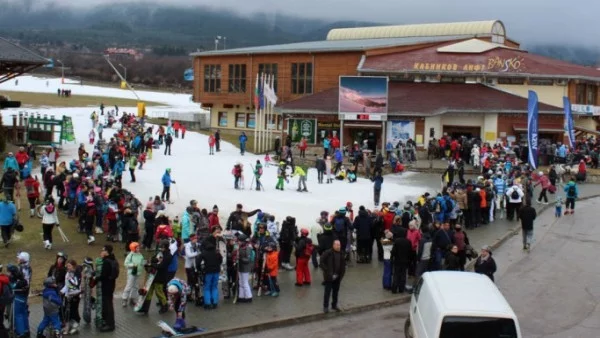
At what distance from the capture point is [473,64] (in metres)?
47.7

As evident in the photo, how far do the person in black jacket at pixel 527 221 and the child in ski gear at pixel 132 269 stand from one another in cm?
1144

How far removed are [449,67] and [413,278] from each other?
1273 inches

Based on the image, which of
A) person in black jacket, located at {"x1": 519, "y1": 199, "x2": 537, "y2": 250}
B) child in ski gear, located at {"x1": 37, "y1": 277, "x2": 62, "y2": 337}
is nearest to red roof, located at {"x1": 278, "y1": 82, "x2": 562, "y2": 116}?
person in black jacket, located at {"x1": 519, "y1": 199, "x2": 537, "y2": 250}

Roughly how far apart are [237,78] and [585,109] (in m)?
25.6

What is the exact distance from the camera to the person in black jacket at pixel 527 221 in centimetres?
2061

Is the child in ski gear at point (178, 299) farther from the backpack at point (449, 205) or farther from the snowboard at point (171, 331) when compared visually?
the backpack at point (449, 205)

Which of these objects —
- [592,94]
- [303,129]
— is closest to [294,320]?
[303,129]

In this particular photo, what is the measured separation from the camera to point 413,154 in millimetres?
38969

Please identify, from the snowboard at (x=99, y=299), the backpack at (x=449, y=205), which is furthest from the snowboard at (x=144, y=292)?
the backpack at (x=449, y=205)

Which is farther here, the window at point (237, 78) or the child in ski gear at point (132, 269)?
the window at point (237, 78)

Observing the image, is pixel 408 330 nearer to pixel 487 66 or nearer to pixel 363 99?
pixel 363 99

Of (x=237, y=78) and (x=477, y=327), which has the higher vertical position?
(x=237, y=78)

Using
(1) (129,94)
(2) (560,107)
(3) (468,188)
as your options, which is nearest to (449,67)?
(2) (560,107)

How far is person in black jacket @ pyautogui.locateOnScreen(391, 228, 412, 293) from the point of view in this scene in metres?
16.0
